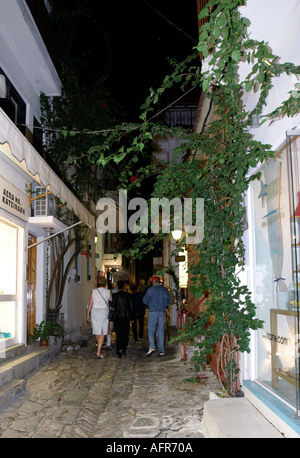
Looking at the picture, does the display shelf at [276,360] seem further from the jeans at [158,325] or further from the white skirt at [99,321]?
the white skirt at [99,321]

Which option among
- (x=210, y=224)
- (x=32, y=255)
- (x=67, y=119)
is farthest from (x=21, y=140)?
(x=67, y=119)

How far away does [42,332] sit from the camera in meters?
9.67

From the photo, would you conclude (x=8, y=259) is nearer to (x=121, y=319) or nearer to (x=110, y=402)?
(x=121, y=319)

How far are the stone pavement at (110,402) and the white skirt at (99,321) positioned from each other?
78 centimetres

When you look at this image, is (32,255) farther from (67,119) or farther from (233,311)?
(233,311)

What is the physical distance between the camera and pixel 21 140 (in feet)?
19.9

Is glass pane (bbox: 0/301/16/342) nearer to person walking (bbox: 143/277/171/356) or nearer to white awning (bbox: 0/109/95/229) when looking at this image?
white awning (bbox: 0/109/95/229)

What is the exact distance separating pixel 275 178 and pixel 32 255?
7.39 m

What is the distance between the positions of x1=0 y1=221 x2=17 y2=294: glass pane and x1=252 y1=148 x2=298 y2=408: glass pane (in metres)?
5.52

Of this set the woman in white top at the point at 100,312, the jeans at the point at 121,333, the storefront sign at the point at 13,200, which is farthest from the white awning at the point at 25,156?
the jeans at the point at 121,333

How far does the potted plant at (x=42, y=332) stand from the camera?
9578mm

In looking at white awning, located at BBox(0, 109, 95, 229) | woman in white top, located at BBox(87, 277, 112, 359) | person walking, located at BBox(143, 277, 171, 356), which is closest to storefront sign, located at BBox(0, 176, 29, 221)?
white awning, located at BBox(0, 109, 95, 229)

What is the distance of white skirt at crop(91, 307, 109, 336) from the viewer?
982cm

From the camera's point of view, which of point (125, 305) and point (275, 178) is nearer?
point (275, 178)
